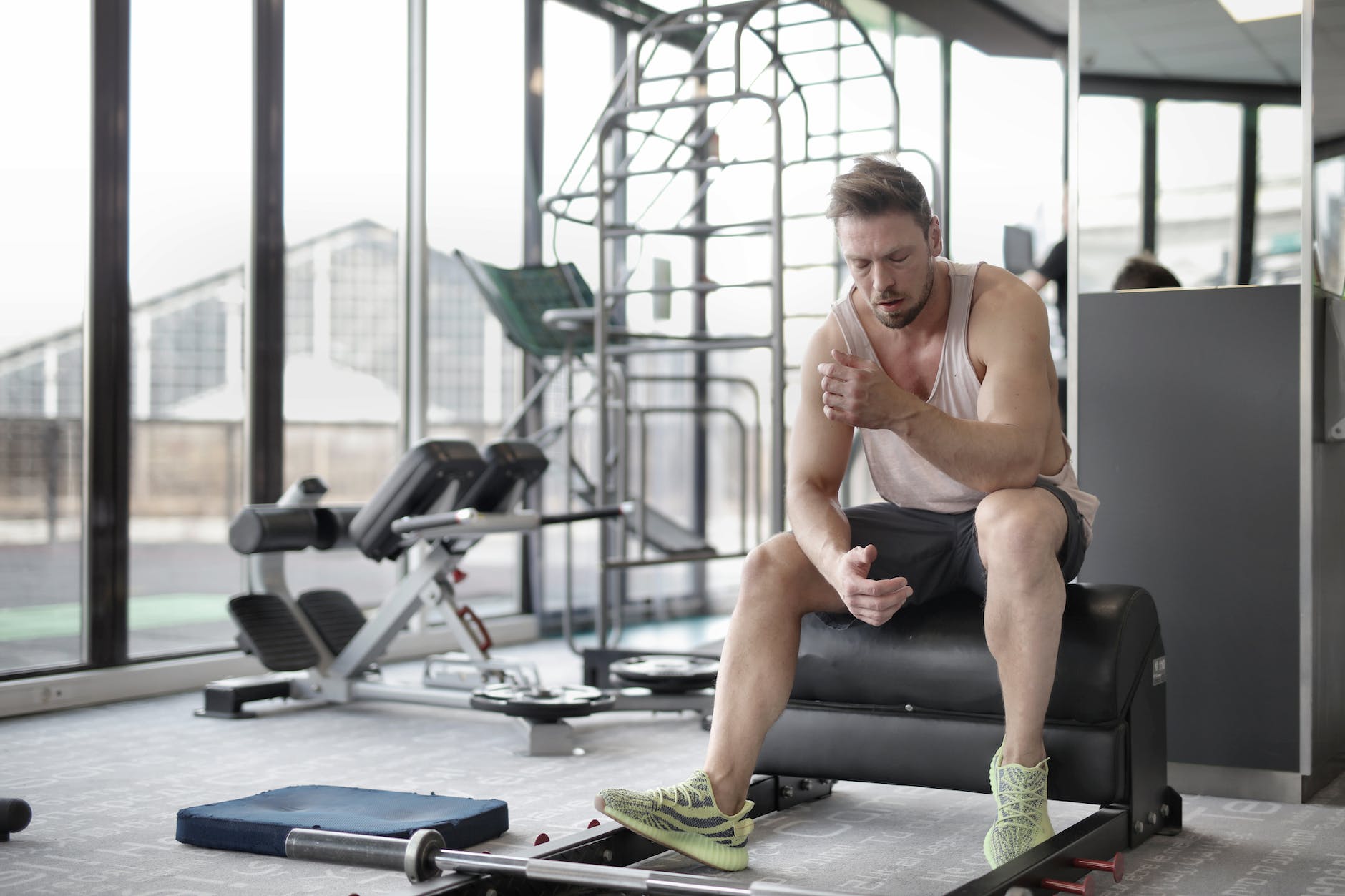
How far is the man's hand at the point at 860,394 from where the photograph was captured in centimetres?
187

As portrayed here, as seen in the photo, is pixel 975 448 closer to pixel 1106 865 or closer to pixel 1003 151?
pixel 1106 865

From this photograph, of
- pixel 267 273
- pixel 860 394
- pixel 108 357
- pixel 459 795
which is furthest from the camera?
pixel 267 273

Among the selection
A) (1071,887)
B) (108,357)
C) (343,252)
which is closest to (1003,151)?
(343,252)

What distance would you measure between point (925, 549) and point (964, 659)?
0.18 meters

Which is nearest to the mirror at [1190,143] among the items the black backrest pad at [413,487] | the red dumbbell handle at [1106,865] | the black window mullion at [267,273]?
the red dumbbell handle at [1106,865]

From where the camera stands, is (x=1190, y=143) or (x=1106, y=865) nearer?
(x=1106, y=865)

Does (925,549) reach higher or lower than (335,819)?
higher

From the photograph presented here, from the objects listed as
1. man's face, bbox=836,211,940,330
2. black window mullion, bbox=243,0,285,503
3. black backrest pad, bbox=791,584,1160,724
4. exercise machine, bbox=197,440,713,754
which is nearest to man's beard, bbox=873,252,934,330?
man's face, bbox=836,211,940,330

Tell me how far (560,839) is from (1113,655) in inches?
34.7

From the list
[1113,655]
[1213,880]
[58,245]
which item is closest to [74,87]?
[58,245]

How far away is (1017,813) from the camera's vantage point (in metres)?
1.93

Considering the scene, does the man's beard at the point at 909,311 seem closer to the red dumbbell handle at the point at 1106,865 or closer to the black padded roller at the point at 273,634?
the red dumbbell handle at the point at 1106,865

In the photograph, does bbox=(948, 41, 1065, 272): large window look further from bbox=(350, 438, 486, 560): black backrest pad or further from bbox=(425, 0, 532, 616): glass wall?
bbox=(350, 438, 486, 560): black backrest pad

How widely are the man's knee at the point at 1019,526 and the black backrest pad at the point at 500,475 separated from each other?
1752 millimetres
